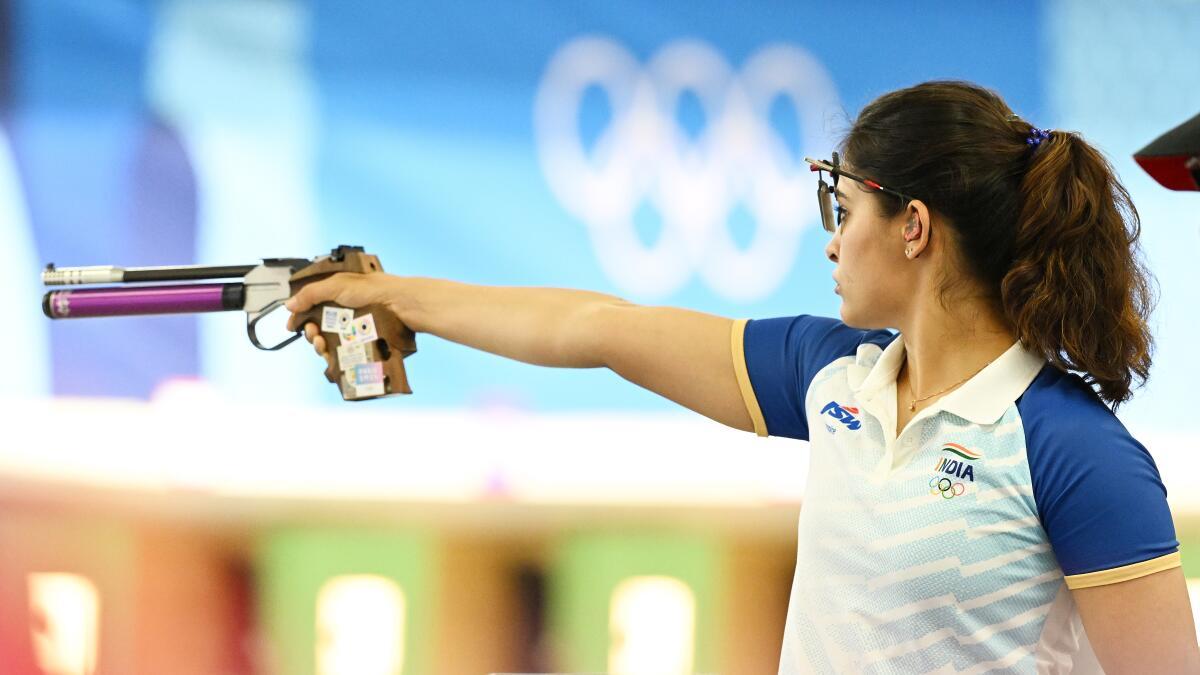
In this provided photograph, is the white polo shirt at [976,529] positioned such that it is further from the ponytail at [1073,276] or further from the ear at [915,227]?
the ear at [915,227]

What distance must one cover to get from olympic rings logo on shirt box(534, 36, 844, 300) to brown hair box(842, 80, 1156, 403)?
1.53 metres

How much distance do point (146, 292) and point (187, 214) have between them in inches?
36.9

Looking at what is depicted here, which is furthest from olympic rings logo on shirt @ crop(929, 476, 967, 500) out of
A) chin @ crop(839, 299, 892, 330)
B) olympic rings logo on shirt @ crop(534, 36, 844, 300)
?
olympic rings logo on shirt @ crop(534, 36, 844, 300)

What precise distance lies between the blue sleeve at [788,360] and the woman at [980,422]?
0.09 feet

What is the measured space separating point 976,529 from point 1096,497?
133mm

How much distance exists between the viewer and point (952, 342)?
54.1 inches

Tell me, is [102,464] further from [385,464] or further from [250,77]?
[250,77]

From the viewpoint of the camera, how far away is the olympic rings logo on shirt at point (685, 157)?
2.87 metres

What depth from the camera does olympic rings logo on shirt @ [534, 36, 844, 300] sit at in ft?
9.40

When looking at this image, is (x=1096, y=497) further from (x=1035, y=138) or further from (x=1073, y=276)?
(x=1035, y=138)

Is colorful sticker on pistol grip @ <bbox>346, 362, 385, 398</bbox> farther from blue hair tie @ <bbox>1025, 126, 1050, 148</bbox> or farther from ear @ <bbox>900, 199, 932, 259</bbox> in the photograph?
blue hair tie @ <bbox>1025, 126, 1050, 148</bbox>

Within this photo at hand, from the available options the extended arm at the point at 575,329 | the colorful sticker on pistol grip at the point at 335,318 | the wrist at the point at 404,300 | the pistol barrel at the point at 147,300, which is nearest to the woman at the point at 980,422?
the extended arm at the point at 575,329

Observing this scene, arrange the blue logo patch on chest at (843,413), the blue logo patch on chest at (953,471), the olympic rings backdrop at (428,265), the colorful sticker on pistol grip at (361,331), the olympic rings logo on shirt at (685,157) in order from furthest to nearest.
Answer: the olympic rings logo on shirt at (685,157), the olympic rings backdrop at (428,265), the colorful sticker on pistol grip at (361,331), the blue logo patch on chest at (843,413), the blue logo patch on chest at (953,471)

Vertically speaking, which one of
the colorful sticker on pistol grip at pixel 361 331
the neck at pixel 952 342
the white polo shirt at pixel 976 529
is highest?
the colorful sticker on pistol grip at pixel 361 331
